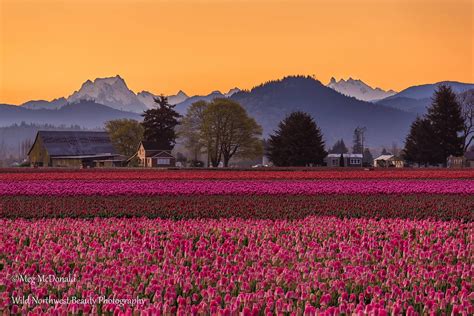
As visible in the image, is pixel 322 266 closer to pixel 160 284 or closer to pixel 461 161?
pixel 160 284

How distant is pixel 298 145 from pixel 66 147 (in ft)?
200

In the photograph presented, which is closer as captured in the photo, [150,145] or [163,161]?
[163,161]

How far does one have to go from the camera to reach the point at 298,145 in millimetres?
77438

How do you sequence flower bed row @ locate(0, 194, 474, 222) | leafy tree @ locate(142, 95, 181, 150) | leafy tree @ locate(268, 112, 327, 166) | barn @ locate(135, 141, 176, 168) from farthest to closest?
leafy tree @ locate(142, 95, 181, 150) → barn @ locate(135, 141, 176, 168) → leafy tree @ locate(268, 112, 327, 166) → flower bed row @ locate(0, 194, 474, 222)

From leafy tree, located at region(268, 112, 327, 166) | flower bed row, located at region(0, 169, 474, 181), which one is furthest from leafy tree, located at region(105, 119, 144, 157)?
flower bed row, located at region(0, 169, 474, 181)

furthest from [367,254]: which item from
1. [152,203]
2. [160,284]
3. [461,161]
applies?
[461,161]

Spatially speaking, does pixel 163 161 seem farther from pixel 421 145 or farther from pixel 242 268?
pixel 242 268

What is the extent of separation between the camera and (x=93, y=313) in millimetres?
6465

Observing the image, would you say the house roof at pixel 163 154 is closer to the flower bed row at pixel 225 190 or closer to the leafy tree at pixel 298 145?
the leafy tree at pixel 298 145

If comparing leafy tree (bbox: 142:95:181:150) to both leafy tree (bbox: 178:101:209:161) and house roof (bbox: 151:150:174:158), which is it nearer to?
house roof (bbox: 151:150:174:158)

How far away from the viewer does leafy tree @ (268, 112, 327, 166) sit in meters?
77.1

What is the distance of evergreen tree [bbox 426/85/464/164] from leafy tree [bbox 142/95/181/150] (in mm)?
43616

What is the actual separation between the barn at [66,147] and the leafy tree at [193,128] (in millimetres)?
26646

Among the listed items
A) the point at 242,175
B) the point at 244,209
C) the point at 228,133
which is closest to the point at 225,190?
the point at 244,209
